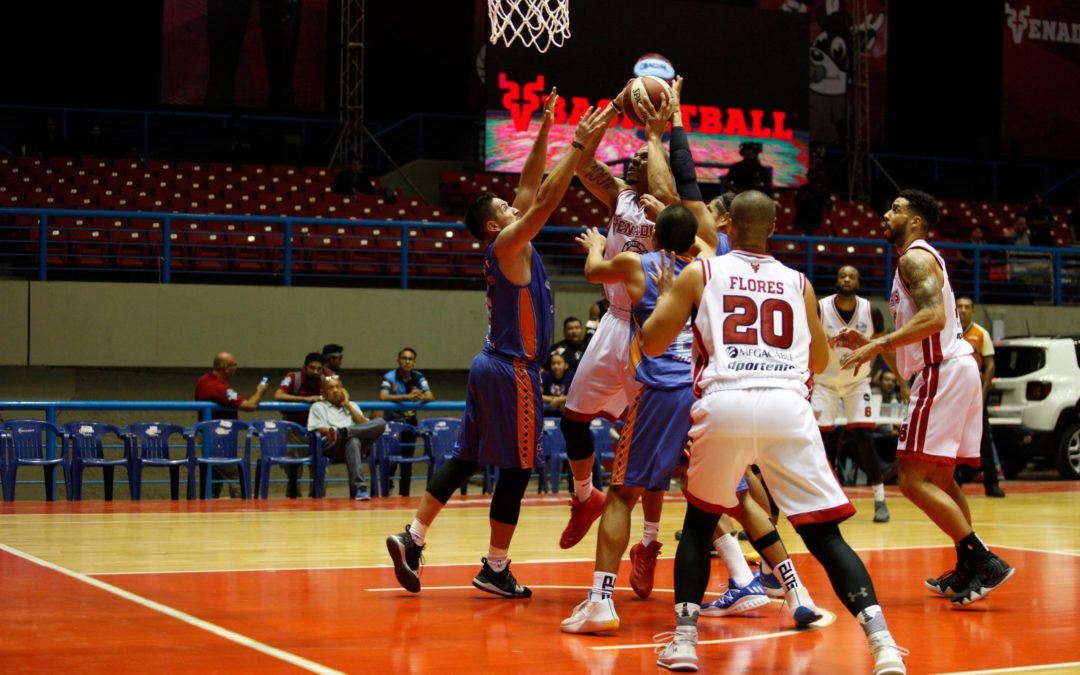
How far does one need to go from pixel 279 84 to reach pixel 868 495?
13.6 meters

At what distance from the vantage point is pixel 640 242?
6.92m

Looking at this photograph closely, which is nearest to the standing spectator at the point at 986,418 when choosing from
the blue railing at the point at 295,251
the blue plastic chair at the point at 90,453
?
the blue railing at the point at 295,251

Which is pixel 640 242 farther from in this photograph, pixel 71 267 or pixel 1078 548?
pixel 71 267

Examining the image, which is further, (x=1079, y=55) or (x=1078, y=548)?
(x=1079, y=55)

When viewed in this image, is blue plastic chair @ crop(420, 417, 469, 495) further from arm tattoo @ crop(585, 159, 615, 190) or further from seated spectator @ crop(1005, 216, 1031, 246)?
seated spectator @ crop(1005, 216, 1031, 246)

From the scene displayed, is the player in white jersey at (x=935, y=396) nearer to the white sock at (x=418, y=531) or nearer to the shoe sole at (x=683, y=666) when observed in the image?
the shoe sole at (x=683, y=666)

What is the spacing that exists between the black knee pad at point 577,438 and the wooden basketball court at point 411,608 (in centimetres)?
72

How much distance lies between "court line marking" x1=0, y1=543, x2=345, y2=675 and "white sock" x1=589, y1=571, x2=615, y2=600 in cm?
135

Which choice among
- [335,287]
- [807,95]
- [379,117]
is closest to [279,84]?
[379,117]

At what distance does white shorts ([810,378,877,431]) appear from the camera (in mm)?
11438

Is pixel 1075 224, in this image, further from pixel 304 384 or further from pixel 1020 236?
pixel 304 384

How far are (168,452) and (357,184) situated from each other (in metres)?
7.95

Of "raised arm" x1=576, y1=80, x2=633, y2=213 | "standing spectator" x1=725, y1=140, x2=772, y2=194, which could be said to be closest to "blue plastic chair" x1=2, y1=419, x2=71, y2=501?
"raised arm" x1=576, y1=80, x2=633, y2=213

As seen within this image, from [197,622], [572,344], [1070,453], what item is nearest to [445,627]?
[197,622]
